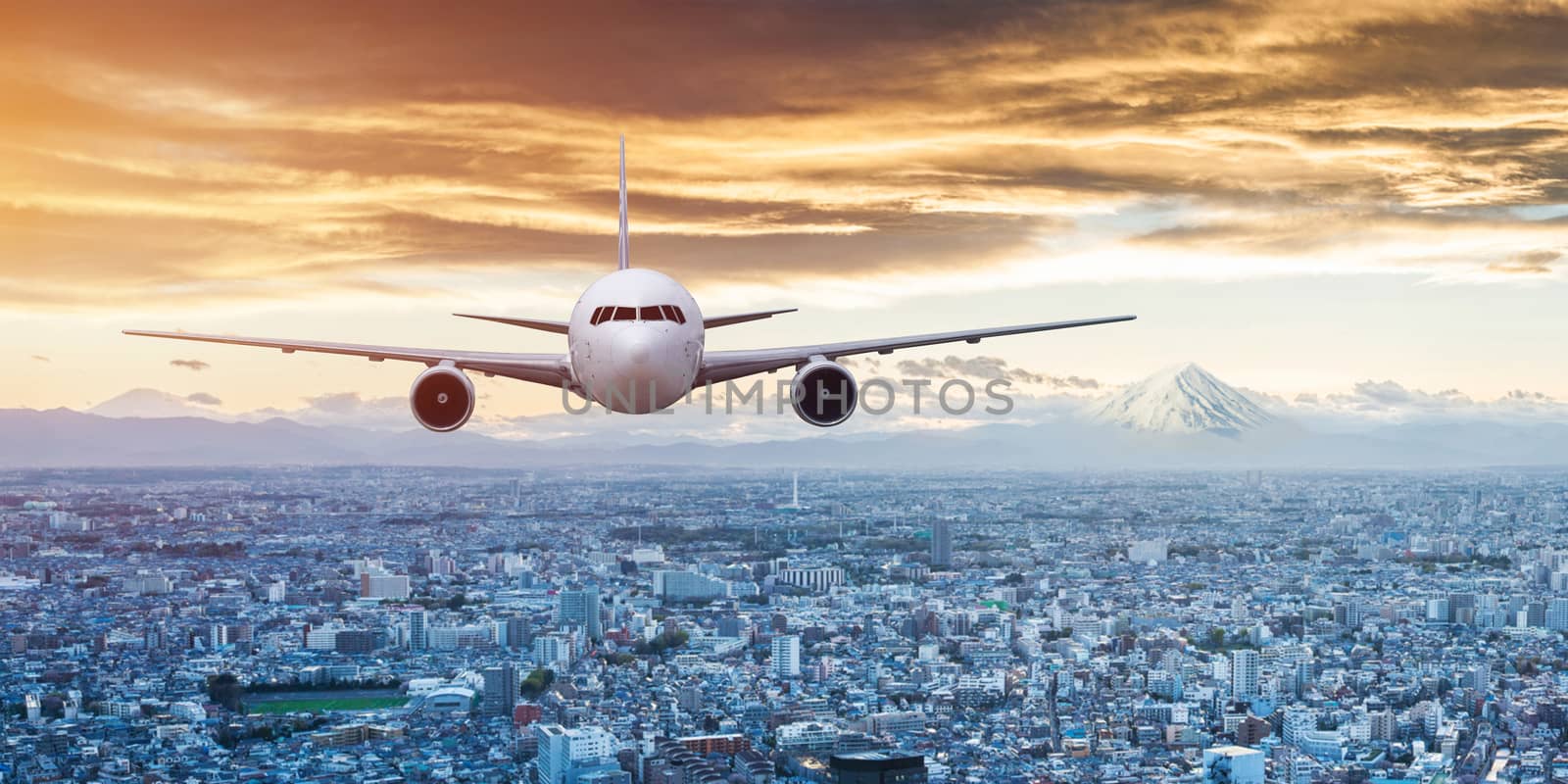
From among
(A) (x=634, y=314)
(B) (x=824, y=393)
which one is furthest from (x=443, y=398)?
(B) (x=824, y=393)

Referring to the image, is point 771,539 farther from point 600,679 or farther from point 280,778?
point 280,778

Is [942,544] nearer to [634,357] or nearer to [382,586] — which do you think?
[382,586]

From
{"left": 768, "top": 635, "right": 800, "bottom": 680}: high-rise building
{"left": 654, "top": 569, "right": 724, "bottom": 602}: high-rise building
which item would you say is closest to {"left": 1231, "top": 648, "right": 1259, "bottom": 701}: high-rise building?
{"left": 768, "top": 635, "right": 800, "bottom": 680}: high-rise building

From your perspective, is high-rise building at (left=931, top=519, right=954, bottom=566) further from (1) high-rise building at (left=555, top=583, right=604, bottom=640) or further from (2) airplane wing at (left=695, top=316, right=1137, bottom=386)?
(2) airplane wing at (left=695, top=316, right=1137, bottom=386)

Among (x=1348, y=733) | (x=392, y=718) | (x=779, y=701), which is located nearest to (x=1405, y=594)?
(x=1348, y=733)

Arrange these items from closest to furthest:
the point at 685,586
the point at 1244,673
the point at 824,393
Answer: the point at 824,393
the point at 1244,673
the point at 685,586

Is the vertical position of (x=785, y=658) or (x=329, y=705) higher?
(x=785, y=658)

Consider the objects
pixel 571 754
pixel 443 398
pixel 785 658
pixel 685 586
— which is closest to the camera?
pixel 443 398
